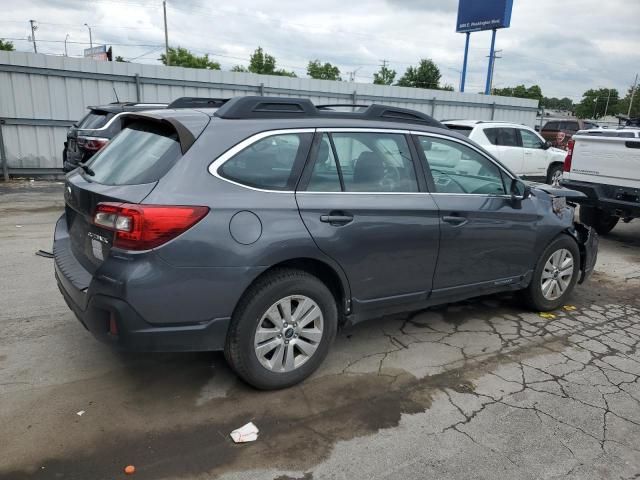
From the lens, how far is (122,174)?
3.17 meters

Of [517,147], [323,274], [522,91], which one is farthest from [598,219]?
[522,91]

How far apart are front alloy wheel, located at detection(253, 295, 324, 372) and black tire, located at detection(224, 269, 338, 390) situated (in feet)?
0.09

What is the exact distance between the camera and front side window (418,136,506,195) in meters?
3.96

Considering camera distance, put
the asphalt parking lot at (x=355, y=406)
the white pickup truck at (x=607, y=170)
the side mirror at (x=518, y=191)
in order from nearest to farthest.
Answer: the asphalt parking lot at (x=355, y=406)
the side mirror at (x=518, y=191)
the white pickup truck at (x=607, y=170)

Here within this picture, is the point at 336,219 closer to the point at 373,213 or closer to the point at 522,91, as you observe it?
the point at 373,213

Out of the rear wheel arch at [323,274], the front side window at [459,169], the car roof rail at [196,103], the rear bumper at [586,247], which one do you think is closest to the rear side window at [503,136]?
the rear bumper at [586,247]

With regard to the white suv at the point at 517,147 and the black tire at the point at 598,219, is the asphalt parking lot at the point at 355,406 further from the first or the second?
the white suv at the point at 517,147

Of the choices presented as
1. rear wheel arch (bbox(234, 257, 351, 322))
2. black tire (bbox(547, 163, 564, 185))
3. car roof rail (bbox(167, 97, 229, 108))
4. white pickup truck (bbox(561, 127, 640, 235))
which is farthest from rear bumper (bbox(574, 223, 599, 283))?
black tire (bbox(547, 163, 564, 185))

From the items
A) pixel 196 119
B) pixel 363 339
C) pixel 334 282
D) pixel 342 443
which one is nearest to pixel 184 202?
pixel 196 119

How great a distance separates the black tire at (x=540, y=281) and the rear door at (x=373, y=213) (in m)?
1.38

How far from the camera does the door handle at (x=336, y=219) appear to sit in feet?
10.8

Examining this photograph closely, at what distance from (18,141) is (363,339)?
36.1ft

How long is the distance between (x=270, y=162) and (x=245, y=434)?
62.6 inches

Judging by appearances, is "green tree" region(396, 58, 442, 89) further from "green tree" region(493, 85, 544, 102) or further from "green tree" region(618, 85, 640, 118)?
"green tree" region(618, 85, 640, 118)
